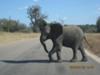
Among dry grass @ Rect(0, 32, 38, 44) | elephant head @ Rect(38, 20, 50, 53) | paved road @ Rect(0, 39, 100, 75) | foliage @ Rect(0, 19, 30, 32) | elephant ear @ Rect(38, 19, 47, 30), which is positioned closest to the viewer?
paved road @ Rect(0, 39, 100, 75)

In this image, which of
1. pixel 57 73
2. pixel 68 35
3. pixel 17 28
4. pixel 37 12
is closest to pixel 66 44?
pixel 68 35

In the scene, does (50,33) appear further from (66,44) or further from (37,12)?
(37,12)

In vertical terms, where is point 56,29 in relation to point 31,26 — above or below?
above

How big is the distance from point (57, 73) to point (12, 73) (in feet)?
5.59

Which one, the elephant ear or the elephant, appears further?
the elephant ear

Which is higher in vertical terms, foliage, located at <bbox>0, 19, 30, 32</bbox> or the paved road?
the paved road

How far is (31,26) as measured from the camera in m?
147

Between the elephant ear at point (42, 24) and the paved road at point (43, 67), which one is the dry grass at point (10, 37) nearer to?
the elephant ear at point (42, 24)

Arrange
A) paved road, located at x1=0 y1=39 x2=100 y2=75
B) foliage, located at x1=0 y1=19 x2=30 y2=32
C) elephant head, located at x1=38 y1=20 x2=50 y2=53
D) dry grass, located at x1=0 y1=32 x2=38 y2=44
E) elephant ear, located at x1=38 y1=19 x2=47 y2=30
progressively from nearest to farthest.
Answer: paved road, located at x1=0 y1=39 x2=100 y2=75 → elephant head, located at x1=38 y1=20 x2=50 y2=53 → elephant ear, located at x1=38 y1=19 x2=47 y2=30 → dry grass, located at x1=0 y1=32 x2=38 y2=44 → foliage, located at x1=0 y1=19 x2=30 y2=32

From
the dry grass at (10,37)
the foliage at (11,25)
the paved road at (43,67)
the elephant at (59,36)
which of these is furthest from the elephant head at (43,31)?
the foliage at (11,25)

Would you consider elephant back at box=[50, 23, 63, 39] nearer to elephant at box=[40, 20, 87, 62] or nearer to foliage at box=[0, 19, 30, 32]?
elephant at box=[40, 20, 87, 62]

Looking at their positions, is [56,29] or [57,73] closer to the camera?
[57,73]

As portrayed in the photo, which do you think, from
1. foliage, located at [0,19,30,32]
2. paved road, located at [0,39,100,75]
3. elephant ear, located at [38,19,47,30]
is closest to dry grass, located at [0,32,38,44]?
elephant ear, located at [38,19,47,30]

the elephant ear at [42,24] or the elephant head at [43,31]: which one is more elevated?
the elephant ear at [42,24]
